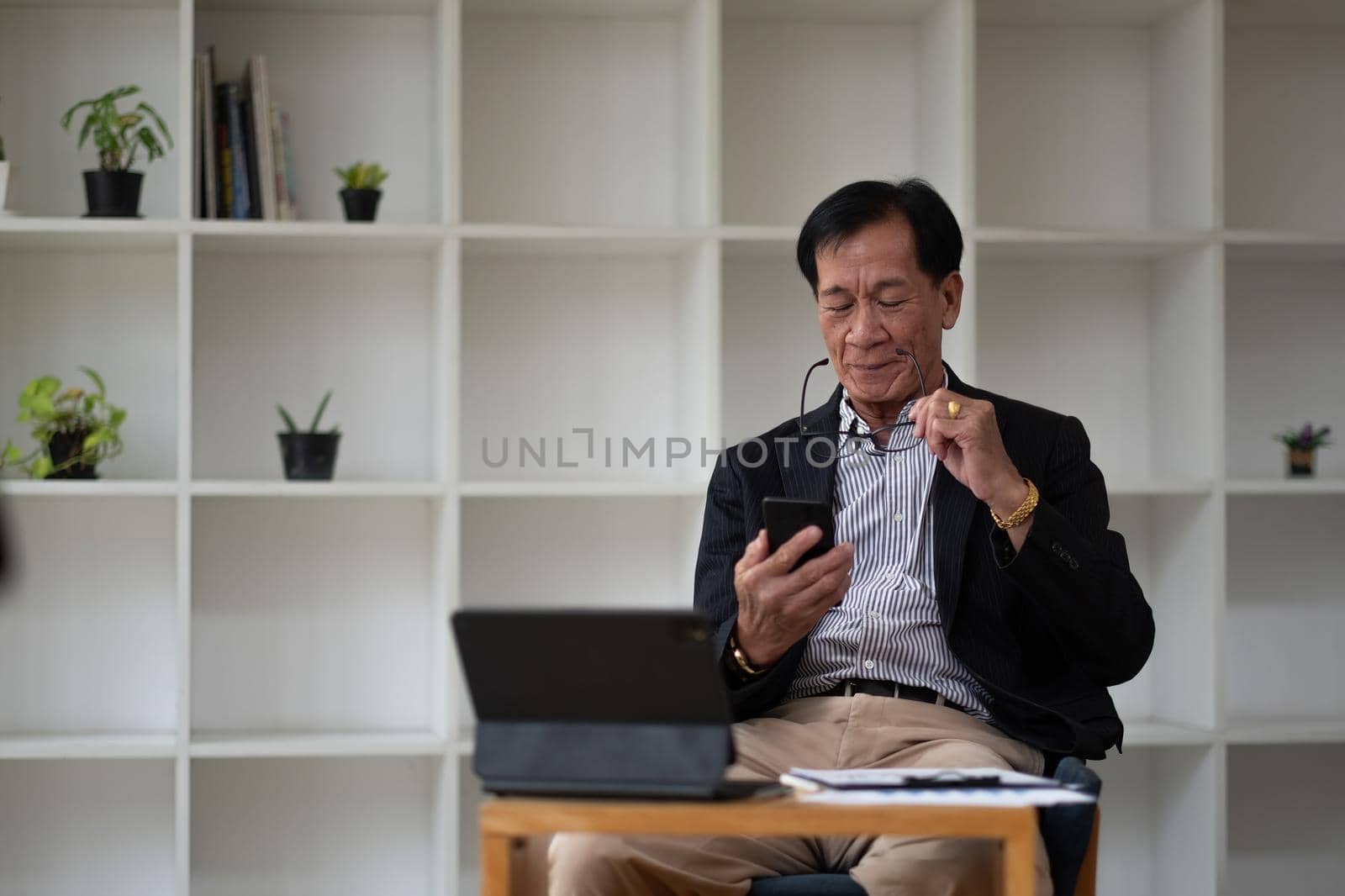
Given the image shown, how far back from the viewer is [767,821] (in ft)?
3.84

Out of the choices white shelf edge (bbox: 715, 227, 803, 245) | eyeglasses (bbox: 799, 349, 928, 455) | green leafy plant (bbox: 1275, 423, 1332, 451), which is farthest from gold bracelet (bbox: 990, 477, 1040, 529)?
green leafy plant (bbox: 1275, 423, 1332, 451)

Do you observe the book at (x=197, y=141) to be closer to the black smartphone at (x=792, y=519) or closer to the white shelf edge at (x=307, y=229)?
the white shelf edge at (x=307, y=229)

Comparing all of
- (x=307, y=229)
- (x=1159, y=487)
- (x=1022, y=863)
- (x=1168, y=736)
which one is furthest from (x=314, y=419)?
(x=1022, y=863)

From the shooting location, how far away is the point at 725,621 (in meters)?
1.98

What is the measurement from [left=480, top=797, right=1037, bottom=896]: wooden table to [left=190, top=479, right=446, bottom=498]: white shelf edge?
1531 mm

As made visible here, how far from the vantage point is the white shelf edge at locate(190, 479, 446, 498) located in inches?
104

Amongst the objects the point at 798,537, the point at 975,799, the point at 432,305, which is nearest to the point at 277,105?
the point at 432,305

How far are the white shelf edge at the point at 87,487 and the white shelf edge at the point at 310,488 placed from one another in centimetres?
6

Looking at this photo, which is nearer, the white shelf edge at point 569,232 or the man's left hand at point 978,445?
the man's left hand at point 978,445

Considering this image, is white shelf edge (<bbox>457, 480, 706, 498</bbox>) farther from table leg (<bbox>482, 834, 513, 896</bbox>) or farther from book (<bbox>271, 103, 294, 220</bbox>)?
table leg (<bbox>482, 834, 513, 896</bbox>)

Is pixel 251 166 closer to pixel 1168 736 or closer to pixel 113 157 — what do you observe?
pixel 113 157

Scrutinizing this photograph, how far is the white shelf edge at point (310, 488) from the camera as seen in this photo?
264 cm

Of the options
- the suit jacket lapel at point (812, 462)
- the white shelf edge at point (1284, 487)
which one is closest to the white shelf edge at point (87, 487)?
the suit jacket lapel at point (812, 462)

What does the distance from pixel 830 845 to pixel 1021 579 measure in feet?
1.39
